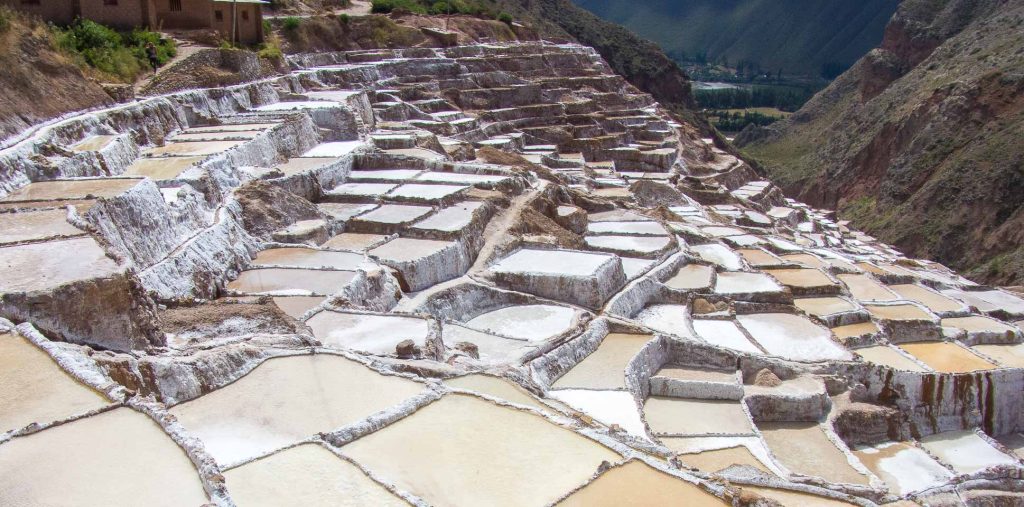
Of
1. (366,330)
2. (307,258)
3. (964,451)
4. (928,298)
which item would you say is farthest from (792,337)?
(307,258)

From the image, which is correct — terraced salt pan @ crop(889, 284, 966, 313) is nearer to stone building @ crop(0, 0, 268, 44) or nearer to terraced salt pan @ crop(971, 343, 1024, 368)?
terraced salt pan @ crop(971, 343, 1024, 368)

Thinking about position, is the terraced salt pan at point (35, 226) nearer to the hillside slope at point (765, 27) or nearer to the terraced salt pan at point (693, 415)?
the terraced salt pan at point (693, 415)

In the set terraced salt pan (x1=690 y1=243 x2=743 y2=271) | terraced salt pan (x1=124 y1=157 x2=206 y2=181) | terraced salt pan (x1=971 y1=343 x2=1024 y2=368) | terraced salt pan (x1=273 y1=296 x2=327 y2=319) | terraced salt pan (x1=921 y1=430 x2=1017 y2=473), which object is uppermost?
terraced salt pan (x1=124 y1=157 x2=206 y2=181)

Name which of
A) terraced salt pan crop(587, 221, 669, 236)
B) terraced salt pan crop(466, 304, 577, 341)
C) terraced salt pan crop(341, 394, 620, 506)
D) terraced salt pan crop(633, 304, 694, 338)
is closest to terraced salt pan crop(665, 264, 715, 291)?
terraced salt pan crop(633, 304, 694, 338)

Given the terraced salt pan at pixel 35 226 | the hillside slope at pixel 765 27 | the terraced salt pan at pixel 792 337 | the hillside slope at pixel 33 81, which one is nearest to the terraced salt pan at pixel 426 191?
the hillside slope at pixel 33 81

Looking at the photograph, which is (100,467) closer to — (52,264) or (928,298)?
(52,264)

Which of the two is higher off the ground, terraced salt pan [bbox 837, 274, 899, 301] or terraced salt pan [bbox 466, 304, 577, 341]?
terraced salt pan [bbox 466, 304, 577, 341]
